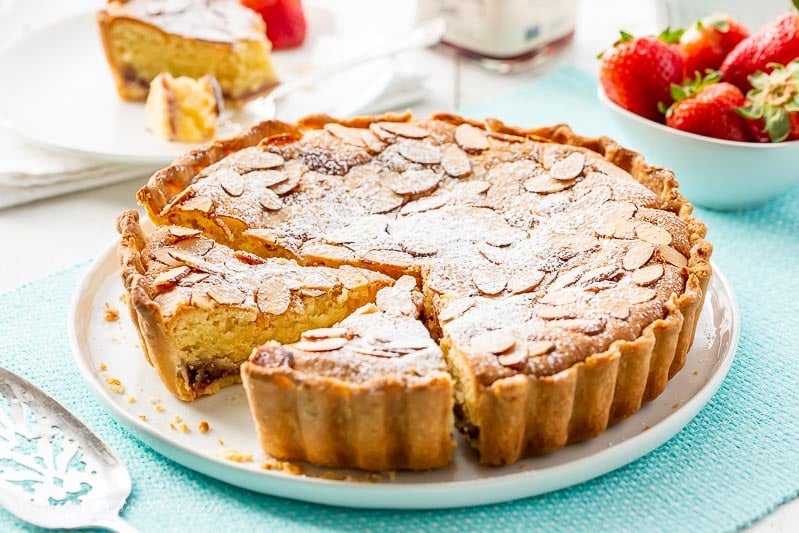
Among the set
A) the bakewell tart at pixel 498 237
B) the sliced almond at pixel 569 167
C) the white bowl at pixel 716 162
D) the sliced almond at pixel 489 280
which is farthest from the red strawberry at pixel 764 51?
the sliced almond at pixel 489 280

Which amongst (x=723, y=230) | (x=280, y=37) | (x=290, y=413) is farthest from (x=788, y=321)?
(x=280, y=37)

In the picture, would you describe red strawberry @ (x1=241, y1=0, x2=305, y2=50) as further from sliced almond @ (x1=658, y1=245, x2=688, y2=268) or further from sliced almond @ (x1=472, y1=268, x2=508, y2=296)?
sliced almond @ (x1=658, y1=245, x2=688, y2=268)

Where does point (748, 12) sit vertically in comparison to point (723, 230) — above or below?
above

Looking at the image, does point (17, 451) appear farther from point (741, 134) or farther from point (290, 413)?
point (741, 134)

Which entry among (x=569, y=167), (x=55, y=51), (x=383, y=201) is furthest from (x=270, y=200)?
(x=55, y=51)

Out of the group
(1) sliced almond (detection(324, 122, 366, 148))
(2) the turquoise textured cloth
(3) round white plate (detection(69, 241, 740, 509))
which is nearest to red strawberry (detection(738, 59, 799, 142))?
(2) the turquoise textured cloth

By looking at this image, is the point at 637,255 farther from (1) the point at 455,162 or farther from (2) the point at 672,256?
(1) the point at 455,162
